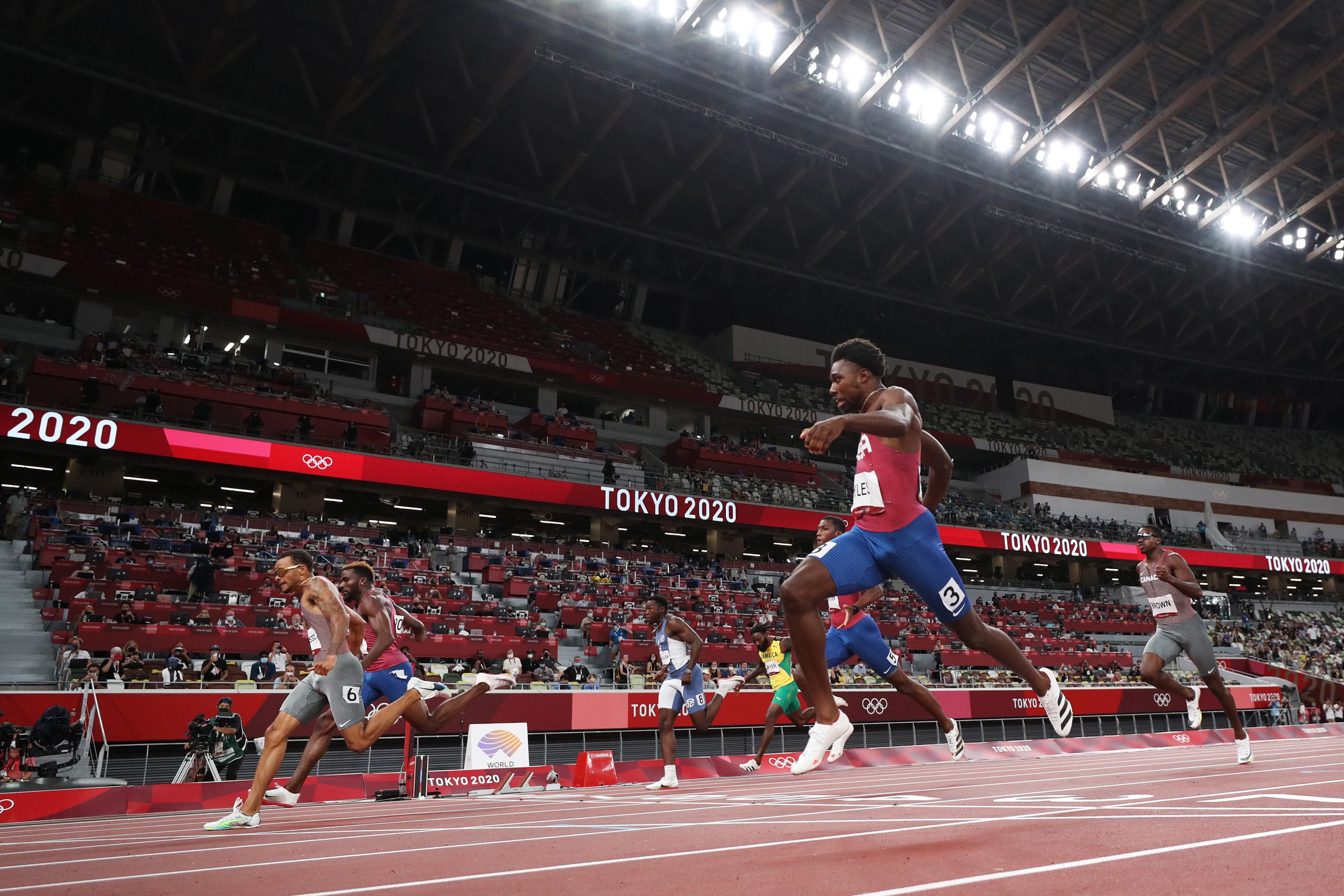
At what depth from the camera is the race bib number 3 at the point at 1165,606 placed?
8.27 meters

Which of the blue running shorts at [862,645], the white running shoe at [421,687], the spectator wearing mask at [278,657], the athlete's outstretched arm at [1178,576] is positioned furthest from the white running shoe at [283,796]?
the spectator wearing mask at [278,657]

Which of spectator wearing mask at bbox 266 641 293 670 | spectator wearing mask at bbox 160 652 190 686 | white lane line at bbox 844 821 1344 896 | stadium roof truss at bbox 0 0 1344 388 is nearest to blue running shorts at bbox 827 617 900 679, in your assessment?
white lane line at bbox 844 821 1344 896

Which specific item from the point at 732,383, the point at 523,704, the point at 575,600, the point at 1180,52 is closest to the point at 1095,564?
the point at 732,383

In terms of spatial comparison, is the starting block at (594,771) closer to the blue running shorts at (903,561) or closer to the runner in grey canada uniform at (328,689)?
the runner in grey canada uniform at (328,689)

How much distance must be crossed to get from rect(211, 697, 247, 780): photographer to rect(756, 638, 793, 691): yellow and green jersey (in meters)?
6.93

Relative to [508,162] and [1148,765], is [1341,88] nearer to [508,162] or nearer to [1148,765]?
[508,162]

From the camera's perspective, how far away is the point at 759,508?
1318 inches

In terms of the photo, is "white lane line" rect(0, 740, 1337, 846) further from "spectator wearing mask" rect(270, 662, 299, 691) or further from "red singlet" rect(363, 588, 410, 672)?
"spectator wearing mask" rect(270, 662, 299, 691)

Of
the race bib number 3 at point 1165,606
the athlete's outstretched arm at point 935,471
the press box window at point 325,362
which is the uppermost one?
the press box window at point 325,362

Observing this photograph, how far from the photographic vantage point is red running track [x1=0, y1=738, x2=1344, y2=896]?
2465mm

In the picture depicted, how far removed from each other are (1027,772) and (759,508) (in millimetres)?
25462

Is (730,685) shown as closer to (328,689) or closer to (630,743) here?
(328,689)

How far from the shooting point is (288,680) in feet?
45.9

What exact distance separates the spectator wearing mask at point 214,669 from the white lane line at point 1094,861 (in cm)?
1285
